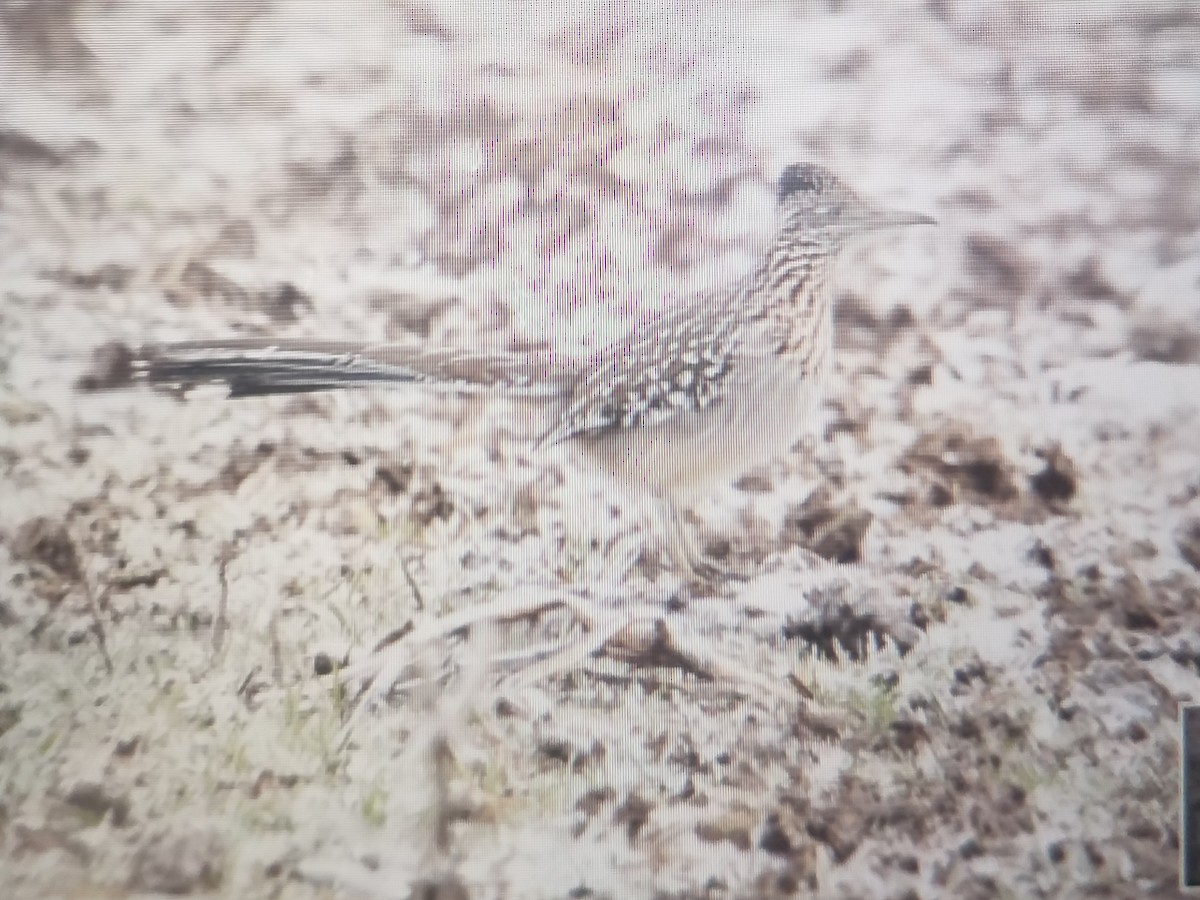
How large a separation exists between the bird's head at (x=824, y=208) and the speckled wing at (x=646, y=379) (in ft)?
0.45

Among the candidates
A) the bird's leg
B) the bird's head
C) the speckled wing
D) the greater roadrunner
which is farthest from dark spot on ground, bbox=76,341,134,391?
the bird's head

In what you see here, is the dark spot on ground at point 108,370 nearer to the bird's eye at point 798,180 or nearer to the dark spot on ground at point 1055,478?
the bird's eye at point 798,180

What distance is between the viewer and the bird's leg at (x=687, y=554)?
96 cm

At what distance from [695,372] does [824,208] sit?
0.72 ft

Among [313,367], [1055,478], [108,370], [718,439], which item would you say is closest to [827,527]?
[718,439]

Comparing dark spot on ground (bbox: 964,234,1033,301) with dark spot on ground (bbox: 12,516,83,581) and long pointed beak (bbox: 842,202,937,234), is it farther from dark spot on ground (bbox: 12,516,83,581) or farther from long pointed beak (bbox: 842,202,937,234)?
dark spot on ground (bbox: 12,516,83,581)

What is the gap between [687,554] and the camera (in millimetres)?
964

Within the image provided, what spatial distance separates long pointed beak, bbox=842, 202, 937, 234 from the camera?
961 mm

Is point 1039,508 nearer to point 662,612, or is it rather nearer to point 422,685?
point 662,612

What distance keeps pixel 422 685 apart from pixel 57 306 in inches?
21.7

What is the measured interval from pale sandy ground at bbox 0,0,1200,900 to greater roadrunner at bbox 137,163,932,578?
0.09 ft

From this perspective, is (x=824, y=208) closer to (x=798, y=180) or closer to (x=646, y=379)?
(x=798, y=180)

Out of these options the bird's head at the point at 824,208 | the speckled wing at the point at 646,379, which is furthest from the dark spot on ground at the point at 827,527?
the bird's head at the point at 824,208

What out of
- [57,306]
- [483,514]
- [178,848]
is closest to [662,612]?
[483,514]
